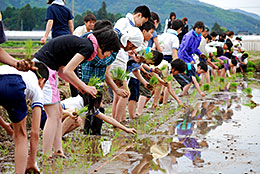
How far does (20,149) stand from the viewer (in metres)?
3.67

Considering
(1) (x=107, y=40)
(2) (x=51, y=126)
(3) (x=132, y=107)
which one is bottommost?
Answer: (3) (x=132, y=107)

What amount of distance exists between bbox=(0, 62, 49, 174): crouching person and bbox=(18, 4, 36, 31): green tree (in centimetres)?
12944

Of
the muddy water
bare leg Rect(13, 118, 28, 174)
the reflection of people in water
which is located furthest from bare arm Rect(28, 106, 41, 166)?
the reflection of people in water

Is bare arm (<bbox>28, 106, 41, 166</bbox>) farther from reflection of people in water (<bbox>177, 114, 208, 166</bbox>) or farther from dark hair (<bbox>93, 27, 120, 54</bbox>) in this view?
reflection of people in water (<bbox>177, 114, 208, 166</bbox>)

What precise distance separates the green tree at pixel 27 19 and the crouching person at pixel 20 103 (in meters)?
129

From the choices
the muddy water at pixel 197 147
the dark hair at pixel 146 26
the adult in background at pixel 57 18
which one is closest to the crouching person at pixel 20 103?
the muddy water at pixel 197 147

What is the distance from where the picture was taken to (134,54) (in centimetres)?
711

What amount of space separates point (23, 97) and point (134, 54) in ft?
Result: 12.1

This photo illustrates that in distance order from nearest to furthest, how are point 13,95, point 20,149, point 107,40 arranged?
point 13,95
point 20,149
point 107,40

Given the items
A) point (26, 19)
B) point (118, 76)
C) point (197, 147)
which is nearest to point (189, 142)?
point (197, 147)

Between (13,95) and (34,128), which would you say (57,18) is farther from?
(13,95)

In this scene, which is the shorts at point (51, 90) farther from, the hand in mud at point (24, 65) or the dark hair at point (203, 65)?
the dark hair at point (203, 65)

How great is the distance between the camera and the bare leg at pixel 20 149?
365cm

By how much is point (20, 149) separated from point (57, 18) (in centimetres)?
461
